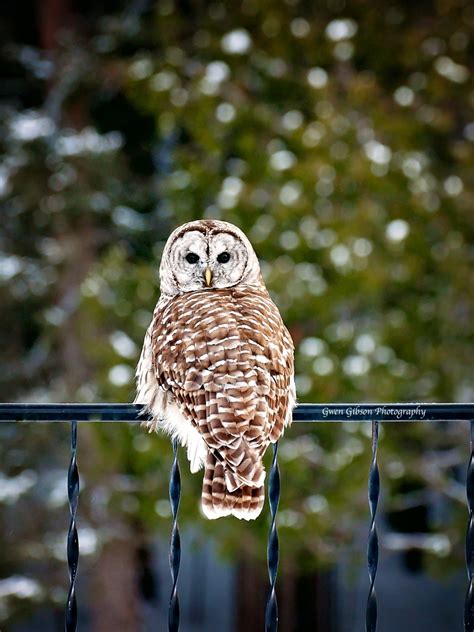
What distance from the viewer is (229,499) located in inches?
89.2

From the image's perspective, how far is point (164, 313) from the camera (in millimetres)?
Result: 2842

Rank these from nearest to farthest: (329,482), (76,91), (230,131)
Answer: (329,482) < (230,131) < (76,91)

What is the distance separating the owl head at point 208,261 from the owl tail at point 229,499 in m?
1.02

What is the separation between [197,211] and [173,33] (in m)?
1.52

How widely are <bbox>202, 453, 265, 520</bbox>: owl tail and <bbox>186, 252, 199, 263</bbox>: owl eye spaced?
3.67ft

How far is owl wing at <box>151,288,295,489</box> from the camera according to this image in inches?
89.3

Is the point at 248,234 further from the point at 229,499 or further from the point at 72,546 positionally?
the point at 72,546

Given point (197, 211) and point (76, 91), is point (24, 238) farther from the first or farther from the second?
point (197, 211)

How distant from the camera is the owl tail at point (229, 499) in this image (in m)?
2.26

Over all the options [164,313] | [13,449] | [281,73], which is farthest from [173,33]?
[164,313]

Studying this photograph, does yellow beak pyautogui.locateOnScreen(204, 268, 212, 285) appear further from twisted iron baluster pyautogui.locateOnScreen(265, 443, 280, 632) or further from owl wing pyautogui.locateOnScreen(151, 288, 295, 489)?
twisted iron baluster pyautogui.locateOnScreen(265, 443, 280, 632)

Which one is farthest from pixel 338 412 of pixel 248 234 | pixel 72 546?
pixel 248 234

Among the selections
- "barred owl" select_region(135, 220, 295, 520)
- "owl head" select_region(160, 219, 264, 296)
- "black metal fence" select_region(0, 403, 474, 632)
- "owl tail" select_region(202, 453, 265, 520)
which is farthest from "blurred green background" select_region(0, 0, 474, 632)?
"black metal fence" select_region(0, 403, 474, 632)

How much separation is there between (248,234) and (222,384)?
4.14 metres
